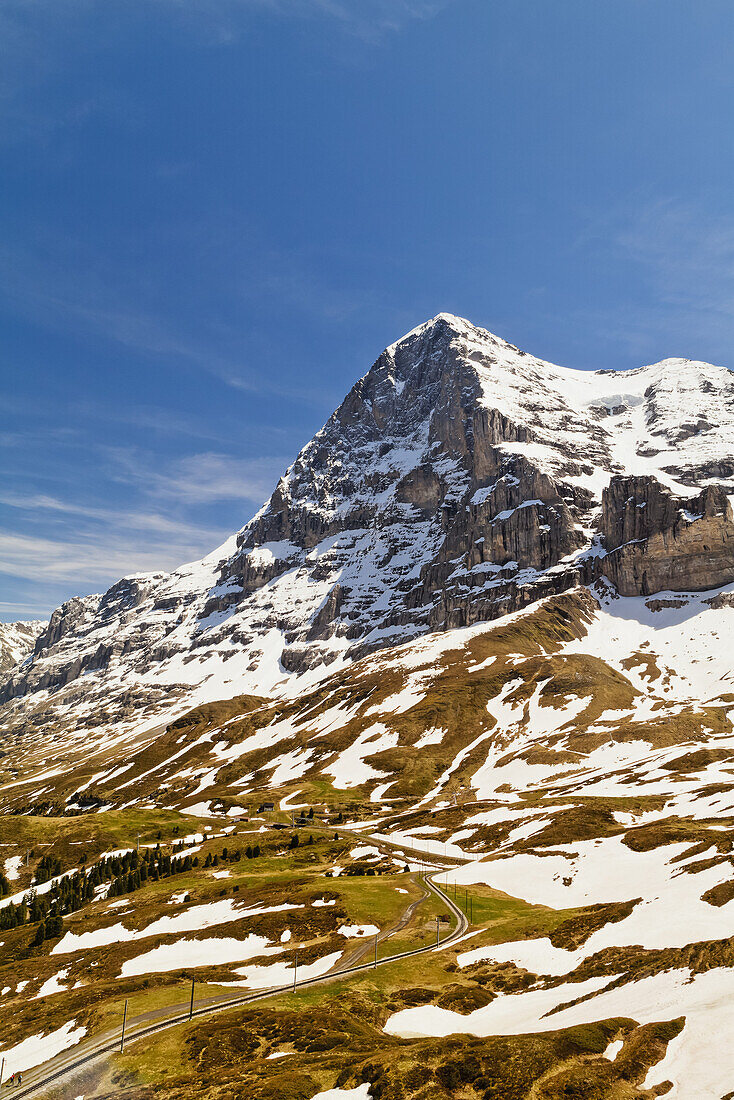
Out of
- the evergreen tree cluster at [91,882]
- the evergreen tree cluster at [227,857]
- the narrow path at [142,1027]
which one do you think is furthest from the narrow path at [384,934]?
the evergreen tree cluster at [91,882]

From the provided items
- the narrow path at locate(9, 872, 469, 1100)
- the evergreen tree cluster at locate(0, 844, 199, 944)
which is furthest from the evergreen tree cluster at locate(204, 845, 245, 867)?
the narrow path at locate(9, 872, 469, 1100)

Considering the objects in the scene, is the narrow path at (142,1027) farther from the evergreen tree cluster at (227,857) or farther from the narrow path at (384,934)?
the evergreen tree cluster at (227,857)

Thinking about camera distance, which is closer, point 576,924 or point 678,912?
point 678,912

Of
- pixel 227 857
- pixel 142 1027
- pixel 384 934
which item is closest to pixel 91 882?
pixel 227 857

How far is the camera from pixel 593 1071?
29.5 m

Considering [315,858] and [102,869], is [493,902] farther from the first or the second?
[102,869]

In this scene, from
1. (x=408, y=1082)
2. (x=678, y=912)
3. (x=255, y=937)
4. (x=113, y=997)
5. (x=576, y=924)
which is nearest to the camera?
(x=408, y=1082)

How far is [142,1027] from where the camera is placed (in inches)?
2208

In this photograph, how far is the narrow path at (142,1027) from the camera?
1983 inches

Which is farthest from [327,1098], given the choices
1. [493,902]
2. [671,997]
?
[493,902]

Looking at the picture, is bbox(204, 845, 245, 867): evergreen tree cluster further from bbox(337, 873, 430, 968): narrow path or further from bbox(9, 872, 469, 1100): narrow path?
bbox(9, 872, 469, 1100): narrow path

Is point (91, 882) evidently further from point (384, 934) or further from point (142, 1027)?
point (142, 1027)

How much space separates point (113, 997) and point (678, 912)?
58.7 metres

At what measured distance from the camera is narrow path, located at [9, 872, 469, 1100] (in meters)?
50.4
